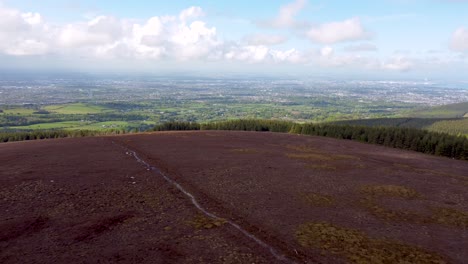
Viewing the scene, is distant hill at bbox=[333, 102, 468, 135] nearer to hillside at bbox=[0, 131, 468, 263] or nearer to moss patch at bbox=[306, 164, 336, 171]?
moss patch at bbox=[306, 164, 336, 171]

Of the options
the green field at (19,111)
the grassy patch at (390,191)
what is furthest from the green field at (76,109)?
the grassy patch at (390,191)

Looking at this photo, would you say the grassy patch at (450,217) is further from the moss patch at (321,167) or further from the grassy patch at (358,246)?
the moss patch at (321,167)

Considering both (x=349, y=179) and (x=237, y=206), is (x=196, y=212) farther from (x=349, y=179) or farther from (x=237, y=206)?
(x=349, y=179)

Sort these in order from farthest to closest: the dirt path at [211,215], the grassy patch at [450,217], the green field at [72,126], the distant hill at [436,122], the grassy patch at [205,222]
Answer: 1. the distant hill at [436,122]
2. the green field at [72,126]
3. the grassy patch at [450,217]
4. the grassy patch at [205,222]
5. the dirt path at [211,215]

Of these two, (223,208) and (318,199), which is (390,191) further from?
(223,208)

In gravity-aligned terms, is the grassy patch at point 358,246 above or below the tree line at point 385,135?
above

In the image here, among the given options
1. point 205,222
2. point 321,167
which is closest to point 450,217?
point 321,167

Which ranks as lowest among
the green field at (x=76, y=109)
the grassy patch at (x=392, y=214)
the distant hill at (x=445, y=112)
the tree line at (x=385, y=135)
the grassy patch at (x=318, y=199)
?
the green field at (x=76, y=109)
